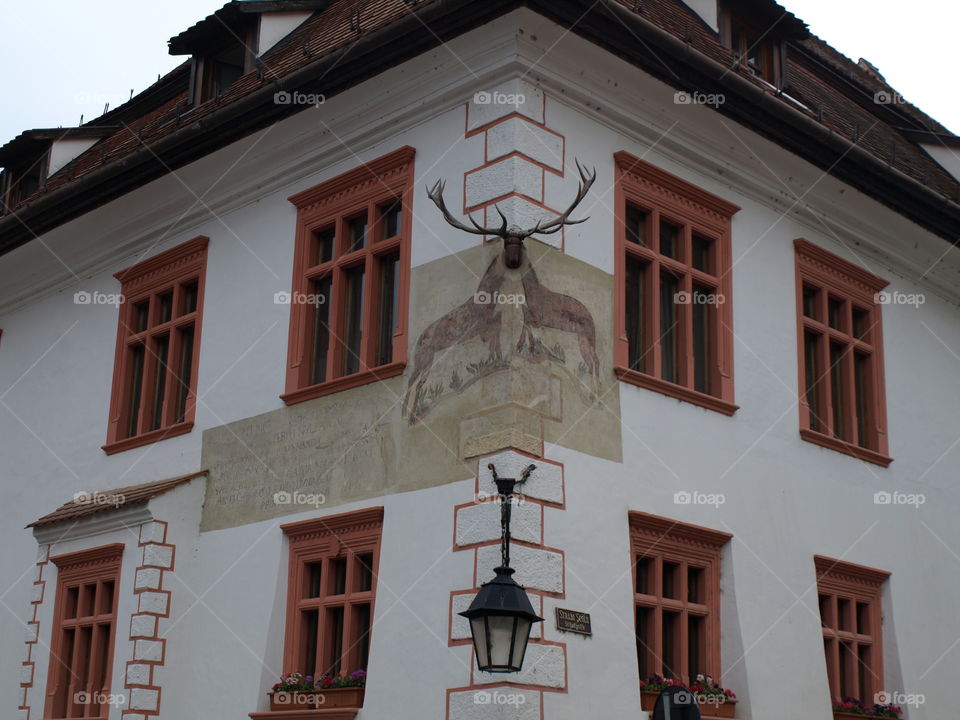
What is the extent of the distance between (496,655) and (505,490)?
150cm

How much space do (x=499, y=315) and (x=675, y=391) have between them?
6.87 feet

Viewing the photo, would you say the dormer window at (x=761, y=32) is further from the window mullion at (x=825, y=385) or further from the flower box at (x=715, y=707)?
the flower box at (x=715, y=707)

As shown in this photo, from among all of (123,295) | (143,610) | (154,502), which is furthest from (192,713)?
(123,295)

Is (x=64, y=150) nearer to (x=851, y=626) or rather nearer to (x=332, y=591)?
(x=332, y=591)

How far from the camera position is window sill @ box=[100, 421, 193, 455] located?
14.8 m

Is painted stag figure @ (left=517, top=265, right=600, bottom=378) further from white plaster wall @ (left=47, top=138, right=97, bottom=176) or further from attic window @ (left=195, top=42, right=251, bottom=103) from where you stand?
white plaster wall @ (left=47, top=138, right=97, bottom=176)

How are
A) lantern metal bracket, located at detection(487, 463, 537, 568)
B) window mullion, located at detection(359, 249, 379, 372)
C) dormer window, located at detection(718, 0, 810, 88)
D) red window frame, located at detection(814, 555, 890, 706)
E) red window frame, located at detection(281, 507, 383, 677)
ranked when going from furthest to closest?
dormer window, located at detection(718, 0, 810, 88) < red window frame, located at detection(814, 555, 890, 706) < window mullion, located at detection(359, 249, 379, 372) < red window frame, located at detection(281, 507, 383, 677) < lantern metal bracket, located at detection(487, 463, 537, 568)

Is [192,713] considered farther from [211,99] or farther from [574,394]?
[211,99]

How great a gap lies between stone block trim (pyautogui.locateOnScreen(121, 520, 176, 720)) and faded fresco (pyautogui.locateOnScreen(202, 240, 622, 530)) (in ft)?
4.37

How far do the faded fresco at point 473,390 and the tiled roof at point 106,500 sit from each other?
135cm

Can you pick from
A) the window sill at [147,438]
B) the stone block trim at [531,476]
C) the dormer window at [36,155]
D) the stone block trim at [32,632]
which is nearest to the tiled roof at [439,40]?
the dormer window at [36,155]

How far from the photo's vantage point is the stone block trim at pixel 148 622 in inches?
527

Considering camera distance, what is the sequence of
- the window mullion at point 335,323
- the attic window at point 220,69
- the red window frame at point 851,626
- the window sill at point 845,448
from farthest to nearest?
1. the attic window at point 220,69
2. the window sill at point 845,448
3. the red window frame at point 851,626
4. the window mullion at point 335,323

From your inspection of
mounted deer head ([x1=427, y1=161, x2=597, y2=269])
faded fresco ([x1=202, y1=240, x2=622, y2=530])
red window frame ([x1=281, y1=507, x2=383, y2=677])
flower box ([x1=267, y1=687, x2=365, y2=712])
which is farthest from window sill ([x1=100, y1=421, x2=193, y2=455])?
mounted deer head ([x1=427, y1=161, x2=597, y2=269])
